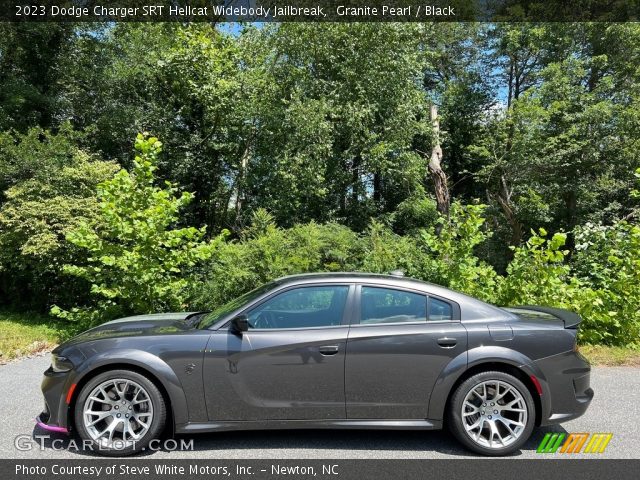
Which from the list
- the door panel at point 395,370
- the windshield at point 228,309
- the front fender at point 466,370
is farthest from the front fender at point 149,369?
the front fender at point 466,370

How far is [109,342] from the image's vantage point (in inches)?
166

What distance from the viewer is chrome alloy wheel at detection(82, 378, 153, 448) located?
4.04 meters

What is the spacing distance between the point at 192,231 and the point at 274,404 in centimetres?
458

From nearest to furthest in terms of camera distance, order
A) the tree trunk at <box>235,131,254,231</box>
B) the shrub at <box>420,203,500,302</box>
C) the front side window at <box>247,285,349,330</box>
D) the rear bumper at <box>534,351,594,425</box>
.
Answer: the rear bumper at <box>534,351,594,425</box> → the front side window at <box>247,285,349,330</box> → the shrub at <box>420,203,500,302</box> → the tree trunk at <box>235,131,254,231</box>

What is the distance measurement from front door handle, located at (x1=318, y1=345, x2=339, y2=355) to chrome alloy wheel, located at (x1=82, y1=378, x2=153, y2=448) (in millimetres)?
1418

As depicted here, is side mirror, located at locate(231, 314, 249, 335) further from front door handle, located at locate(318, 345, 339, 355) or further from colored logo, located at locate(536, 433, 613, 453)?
colored logo, located at locate(536, 433, 613, 453)

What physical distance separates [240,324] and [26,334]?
22.0ft

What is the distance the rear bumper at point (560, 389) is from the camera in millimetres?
4125

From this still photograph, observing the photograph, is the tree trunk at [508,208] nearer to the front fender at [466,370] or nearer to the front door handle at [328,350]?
the front fender at [466,370]

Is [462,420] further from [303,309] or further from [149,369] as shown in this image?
[149,369]

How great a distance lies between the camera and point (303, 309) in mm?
4422

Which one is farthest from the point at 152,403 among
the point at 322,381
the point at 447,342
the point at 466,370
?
the point at 466,370

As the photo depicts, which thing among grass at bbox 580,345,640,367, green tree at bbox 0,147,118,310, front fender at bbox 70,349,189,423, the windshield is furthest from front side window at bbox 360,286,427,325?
green tree at bbox 0,147,118,310

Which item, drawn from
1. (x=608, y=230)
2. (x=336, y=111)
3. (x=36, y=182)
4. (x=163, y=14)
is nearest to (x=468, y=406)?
(x=608, y=230)
